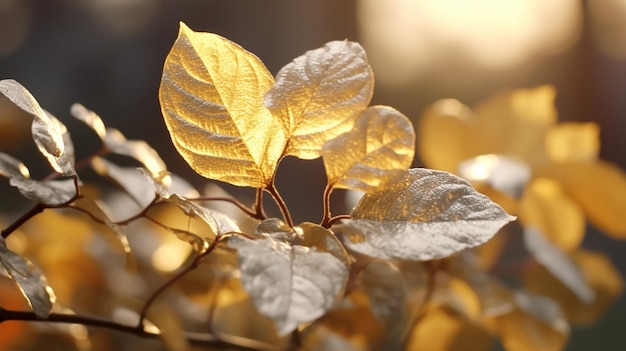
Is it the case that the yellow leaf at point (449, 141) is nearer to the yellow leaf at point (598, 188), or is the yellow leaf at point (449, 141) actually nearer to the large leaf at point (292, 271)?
the yellow leaf at point (598, 188)

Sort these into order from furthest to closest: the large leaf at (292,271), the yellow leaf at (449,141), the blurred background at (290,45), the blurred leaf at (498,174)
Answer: the blurred background at (290,45) < the yellow leaf at (449,141) < the blurred leaf at (498,174) < the large leaf at (292,271)

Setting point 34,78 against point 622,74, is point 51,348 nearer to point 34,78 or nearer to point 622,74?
point 622,74

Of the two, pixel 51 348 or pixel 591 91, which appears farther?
pixel 591 91

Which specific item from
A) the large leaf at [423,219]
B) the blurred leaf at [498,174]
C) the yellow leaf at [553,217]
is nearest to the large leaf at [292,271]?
the large leaf at [423,219]

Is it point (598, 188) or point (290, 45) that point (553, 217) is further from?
point (290, 45)

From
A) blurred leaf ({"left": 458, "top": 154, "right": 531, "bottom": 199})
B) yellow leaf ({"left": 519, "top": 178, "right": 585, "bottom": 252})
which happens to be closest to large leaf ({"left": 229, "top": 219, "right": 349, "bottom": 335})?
blurred leaf ({"left": 458, "top": 154, "right": 531, "bottom": 199})

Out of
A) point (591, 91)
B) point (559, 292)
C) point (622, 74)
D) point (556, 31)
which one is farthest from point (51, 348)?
point (556, 31)
